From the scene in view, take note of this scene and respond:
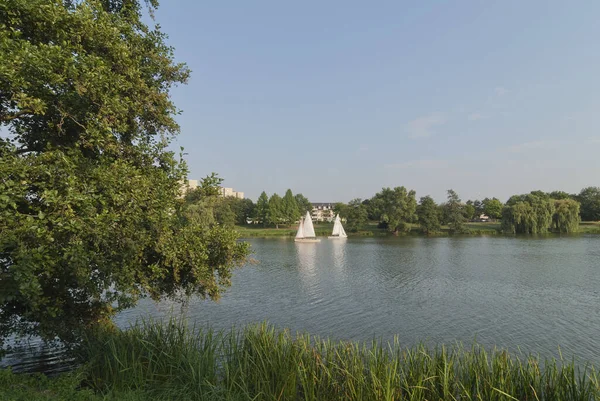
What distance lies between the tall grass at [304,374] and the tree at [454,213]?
7848 cm

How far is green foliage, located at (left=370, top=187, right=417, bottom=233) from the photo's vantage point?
3282 inches

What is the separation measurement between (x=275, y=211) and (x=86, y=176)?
93815 mm

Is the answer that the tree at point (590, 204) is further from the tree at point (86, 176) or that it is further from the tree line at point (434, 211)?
the tree at point (86, 176)

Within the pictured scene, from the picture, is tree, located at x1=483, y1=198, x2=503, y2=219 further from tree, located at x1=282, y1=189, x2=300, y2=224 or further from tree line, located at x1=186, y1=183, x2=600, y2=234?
tree, located at x1=282, y1=189, x2=300, y2=224

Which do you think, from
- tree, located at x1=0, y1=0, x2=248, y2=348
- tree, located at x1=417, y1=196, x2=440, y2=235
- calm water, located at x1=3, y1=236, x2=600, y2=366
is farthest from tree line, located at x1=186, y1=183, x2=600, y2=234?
tree, located at x1=0, y1=0, x2=248, y2=348

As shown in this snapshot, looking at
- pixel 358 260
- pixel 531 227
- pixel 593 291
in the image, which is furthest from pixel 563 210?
pixel 593 291

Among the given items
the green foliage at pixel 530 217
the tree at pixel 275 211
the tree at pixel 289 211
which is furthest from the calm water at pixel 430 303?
the tree at pixel 289 211

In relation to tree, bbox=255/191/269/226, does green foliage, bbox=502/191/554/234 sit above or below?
below

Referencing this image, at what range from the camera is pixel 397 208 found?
8388 centimetres

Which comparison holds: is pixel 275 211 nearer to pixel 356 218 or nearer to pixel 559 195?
pixel 356 218

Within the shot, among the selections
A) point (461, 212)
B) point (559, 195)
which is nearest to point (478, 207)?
point (559, 195)

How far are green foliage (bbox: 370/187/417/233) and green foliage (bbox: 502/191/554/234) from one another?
18272 millimetres

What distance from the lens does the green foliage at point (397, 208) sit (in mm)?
83375

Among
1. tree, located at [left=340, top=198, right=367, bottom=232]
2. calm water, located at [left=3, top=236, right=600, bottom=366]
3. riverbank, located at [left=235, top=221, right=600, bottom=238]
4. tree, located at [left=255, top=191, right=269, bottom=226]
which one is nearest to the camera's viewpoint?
calm water, located at [left=3, top=236, right=600, bottom=366]
